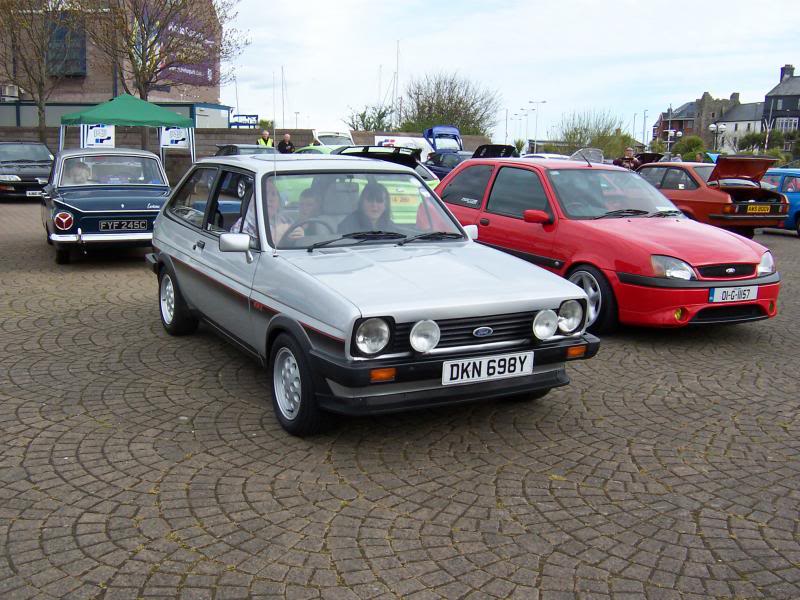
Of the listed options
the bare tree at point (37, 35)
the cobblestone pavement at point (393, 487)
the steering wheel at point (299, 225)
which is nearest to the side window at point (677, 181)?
the cobblestone pavement at point (393, 487)

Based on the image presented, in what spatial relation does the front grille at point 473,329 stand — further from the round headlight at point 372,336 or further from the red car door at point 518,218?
the red car door at point 518,218

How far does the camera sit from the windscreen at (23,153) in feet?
71.7

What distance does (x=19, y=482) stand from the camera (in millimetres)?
4000

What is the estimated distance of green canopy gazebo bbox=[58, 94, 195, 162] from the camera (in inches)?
684

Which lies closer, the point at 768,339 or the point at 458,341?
the point at 458,341

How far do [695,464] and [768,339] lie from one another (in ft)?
11.7

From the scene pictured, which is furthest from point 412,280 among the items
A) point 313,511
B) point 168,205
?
point 168,205

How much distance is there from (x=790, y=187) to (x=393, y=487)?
673 inches

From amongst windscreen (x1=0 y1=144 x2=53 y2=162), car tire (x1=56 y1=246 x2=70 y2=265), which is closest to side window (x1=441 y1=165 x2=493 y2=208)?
car tire (x1=56 y1=246 x2=70 y2=265)

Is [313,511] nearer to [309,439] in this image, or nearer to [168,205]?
[309,439]

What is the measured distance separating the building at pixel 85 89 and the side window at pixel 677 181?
19.0 m

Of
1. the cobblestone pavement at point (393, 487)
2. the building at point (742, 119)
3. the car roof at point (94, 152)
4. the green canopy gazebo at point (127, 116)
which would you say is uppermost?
the building at point (742, 119)

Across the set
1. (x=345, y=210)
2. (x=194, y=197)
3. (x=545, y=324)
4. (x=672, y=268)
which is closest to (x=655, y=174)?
(x=672, y=268)

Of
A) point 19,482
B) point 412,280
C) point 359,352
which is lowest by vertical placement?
point 19,482
